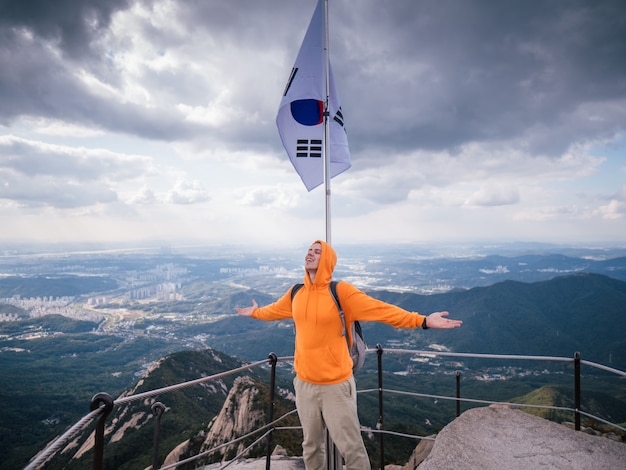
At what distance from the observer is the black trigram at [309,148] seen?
5.46m

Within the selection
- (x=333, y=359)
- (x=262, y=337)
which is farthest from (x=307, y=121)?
(x=262, y=337)

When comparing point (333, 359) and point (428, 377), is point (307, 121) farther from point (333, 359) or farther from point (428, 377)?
point (428, 377)

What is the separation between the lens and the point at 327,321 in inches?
143

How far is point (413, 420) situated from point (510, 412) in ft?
254

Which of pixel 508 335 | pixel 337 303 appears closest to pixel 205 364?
pixel 337 303

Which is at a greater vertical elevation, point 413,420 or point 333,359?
point 333,359

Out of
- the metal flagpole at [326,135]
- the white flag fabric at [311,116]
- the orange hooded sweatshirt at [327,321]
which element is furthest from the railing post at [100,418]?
the white flag fabric at [311,116]

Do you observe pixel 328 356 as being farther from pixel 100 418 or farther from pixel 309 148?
pixel 309 148

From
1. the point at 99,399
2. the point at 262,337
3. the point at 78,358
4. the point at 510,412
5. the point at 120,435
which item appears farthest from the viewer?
the point at 262,337

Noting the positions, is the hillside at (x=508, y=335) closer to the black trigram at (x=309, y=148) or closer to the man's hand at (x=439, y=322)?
the black trigram at (x=309, y=148)

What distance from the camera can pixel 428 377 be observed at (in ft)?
368

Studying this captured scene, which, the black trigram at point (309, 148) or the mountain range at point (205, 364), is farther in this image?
the mountain range at point (205, 364)

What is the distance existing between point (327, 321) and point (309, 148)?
9.42ft

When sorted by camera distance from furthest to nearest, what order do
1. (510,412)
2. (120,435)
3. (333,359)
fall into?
(120,435) < (510,412) < (333,359)
